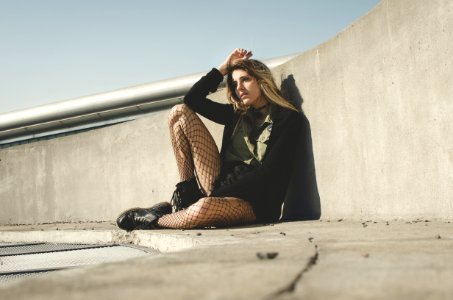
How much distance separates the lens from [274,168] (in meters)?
3.18

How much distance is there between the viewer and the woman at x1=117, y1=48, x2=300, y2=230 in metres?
3.04

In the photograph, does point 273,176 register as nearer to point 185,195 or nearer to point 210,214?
point 210,214

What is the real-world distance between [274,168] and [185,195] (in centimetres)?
69

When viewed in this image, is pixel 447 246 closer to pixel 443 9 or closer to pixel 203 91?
A: pixel 443 9

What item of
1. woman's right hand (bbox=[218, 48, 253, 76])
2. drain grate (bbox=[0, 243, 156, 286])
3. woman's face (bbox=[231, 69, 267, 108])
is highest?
woman's right hand (bbox=[218, 48, 253, 76])

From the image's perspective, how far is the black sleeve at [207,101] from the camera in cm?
380

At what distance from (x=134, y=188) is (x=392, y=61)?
11.0ft

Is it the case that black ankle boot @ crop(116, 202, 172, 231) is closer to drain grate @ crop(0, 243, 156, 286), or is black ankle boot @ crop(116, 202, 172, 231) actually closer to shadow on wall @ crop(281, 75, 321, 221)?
drain grate @ crop(0, 243, 156, 286)

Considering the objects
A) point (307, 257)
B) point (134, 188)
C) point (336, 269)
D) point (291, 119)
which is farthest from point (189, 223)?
point (134, 188)

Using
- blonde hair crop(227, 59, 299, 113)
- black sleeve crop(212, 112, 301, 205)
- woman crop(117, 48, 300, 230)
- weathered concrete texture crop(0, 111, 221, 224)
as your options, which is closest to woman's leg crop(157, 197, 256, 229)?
woman crop(117, 48, 300, 230)

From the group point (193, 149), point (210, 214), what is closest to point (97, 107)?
point (193, 149)

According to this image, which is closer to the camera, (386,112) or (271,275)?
(271,275)

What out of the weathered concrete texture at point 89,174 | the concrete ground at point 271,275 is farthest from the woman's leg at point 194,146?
the concrete ground at point 271,275

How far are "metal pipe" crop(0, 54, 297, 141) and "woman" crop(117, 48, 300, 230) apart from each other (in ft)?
5.96
